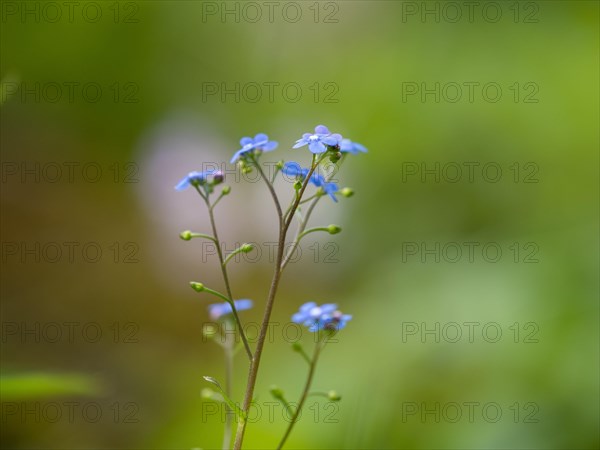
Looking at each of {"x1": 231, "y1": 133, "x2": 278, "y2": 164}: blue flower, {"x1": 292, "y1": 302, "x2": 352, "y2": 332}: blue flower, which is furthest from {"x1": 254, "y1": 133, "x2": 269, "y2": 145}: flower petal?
{"x1": 292, "y1": 302, "x2": 352, "y2": 332}: blue flower

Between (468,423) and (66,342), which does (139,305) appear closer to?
(66,342)

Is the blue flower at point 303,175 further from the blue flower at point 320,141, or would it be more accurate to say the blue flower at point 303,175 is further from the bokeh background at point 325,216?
the bokeh background at point 325,216

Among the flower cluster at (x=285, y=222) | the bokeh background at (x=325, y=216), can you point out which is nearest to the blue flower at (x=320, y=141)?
the flower cluster at (x=285, y=222)

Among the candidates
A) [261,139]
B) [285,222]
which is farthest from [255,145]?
[285,222]

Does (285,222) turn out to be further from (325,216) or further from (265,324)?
(325,216)

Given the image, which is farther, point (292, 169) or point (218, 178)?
point (218, 178)

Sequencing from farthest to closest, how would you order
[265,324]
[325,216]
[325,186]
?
[325,216]
[325,186]
[265,324]

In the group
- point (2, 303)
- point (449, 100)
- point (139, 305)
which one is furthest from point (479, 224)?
point (2, 303)

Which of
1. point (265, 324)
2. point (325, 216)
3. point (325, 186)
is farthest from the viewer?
point (325, 216)

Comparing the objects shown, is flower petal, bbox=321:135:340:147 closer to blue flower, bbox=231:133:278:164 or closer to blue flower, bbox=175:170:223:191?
blue flower, bbox=231:133:278:164
